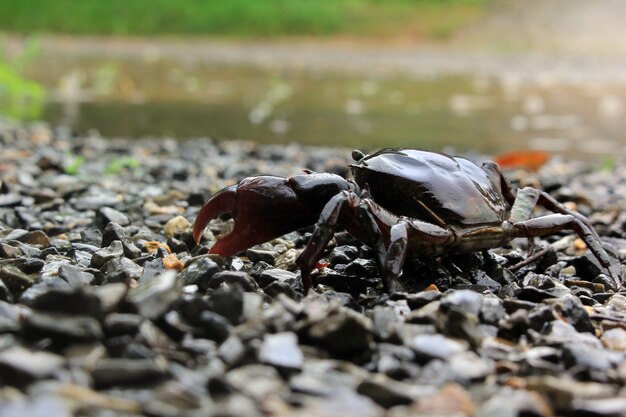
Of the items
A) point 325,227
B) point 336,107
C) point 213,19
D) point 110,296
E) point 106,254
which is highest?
point 213,19

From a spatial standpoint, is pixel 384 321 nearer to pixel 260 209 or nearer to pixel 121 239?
pixel 260 209

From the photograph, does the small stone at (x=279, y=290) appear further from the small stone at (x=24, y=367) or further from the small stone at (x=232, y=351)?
the small stone at (x=24, y=367)

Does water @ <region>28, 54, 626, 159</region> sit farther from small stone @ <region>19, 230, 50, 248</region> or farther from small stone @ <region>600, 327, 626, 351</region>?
small stone @ <region>600, 327, 626, 351</region>

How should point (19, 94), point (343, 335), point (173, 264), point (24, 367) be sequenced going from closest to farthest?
1. point (24, 367)
2. point (343, 335)
3. point (173, 264)
4. point (19, 94)

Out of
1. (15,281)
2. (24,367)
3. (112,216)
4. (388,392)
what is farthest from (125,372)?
(112,216)

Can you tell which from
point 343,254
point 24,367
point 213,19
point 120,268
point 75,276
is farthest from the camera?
point 213,19

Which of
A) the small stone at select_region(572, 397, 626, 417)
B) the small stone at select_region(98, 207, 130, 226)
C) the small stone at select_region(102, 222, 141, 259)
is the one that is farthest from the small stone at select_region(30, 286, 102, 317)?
the small stone at select_region(98, 207, 130, 226)
